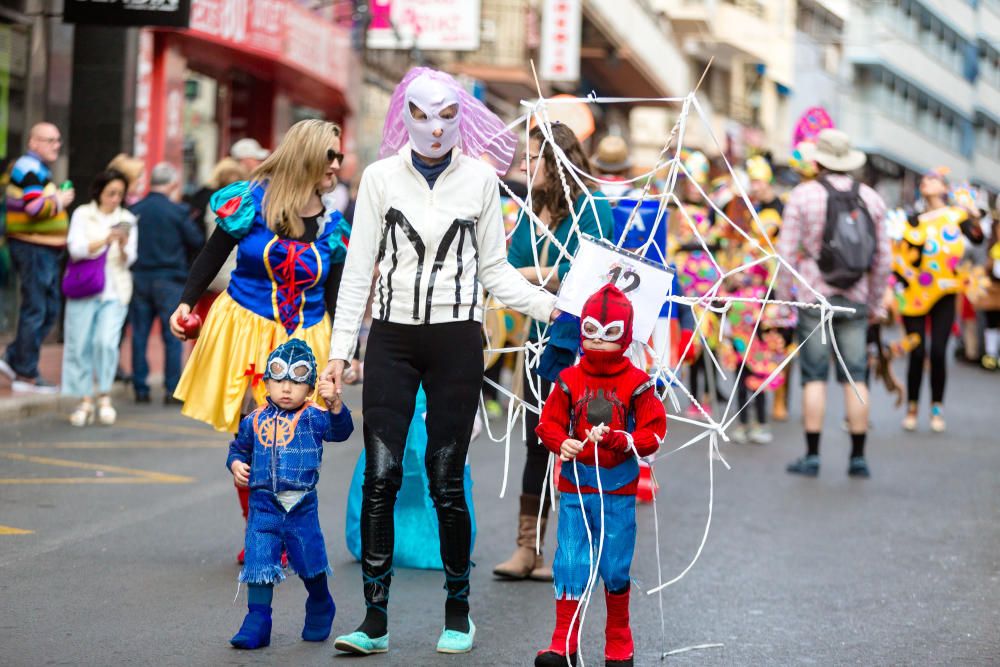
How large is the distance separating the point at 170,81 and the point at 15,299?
4.01m

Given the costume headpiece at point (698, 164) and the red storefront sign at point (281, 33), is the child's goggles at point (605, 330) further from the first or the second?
the red storefront sign at point (281, 33)

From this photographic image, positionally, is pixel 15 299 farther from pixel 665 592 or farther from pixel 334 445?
pixel 665 592

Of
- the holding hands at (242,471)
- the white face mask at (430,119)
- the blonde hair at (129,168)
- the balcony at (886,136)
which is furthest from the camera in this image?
the balcony at (886,136)

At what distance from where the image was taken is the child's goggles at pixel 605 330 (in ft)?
17.1

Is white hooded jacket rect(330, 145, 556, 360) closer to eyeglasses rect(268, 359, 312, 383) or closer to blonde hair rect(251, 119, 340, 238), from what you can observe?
eyeglasses rect(268, 359, 312, 383)

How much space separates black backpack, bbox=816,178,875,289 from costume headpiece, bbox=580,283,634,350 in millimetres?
5154

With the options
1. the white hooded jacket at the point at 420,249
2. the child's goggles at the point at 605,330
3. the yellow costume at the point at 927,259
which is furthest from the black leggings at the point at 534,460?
the yellow costume at the point at 927,259

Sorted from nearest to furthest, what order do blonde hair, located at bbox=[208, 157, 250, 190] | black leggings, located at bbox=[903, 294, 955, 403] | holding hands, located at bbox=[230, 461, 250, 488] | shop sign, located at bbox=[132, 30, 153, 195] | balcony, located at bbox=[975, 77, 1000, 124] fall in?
holding hands, located at bbox=[230, 461, 250, 488]
blonde hair, located at bbox=[208, 157, 250, 190]
black leggings, located at bbox=[903, 294, 955, 403]
shop sign, located at bbox=[132, 30, 153, 195]
balcony, located at bbox=[975, 77, 1000, 124]

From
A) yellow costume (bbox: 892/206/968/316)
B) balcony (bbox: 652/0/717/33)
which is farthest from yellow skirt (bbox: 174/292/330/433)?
balcony (bbox: 652/0/717/33)

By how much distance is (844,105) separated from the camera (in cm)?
6512

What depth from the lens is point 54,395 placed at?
40.1 feet

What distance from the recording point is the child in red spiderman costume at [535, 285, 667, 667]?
17.2 feet

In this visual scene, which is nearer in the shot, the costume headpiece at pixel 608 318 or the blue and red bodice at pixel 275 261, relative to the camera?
the costume headpiece at pixel 608 318

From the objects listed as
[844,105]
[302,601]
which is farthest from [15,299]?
[844,105]
